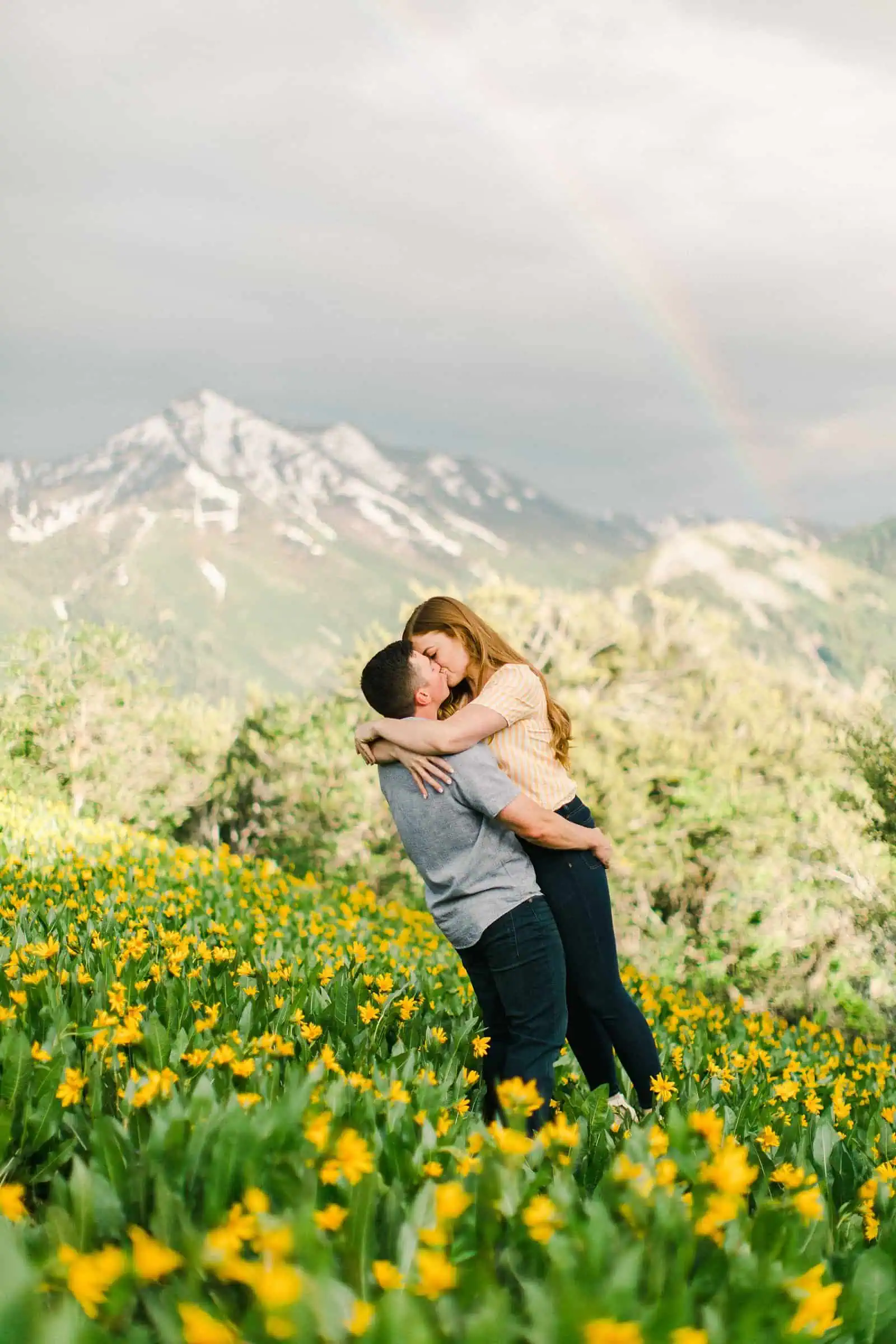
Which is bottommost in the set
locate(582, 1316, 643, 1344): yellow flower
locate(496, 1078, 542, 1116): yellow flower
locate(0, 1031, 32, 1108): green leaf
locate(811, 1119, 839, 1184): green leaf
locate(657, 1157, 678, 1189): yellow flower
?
locate(811, 1119, 839, 1184): green leaf

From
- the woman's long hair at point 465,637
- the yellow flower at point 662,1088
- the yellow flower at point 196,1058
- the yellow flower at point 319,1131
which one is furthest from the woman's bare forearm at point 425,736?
the yellow flower at point 662,1088

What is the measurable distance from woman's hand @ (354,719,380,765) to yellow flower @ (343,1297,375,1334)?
2.06m

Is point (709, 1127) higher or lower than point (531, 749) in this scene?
lower

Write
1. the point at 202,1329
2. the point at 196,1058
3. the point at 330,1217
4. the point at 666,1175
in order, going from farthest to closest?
the point at 196,1058 → the point at 666,1175 → the point at 330,1217 → the point at 202,1329

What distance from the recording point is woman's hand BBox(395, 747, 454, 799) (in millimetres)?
3639

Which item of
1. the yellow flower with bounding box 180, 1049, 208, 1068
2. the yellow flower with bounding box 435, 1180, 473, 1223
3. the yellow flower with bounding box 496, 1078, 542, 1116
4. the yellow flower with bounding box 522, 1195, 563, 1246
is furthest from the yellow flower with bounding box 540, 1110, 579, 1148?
the yellow flower with bounding box 180, 1049, 208, 1068

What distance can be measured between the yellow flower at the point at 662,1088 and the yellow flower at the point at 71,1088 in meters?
2.16

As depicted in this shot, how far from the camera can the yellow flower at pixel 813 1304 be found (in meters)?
1.87

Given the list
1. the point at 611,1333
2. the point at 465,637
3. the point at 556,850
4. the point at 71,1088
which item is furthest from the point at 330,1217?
the point at 465,637

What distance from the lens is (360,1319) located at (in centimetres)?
169

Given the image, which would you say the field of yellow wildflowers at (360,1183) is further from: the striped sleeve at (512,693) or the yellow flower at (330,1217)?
the striped sleeve at (512,693)

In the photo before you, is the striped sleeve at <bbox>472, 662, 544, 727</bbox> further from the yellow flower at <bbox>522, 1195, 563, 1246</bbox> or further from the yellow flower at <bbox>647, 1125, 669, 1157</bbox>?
the yellow flower at <bbox>522, 1195, 563, 1246</bbox>

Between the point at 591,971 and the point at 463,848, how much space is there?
2.54 ft

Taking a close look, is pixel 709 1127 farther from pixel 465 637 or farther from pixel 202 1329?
pixel 465 637
